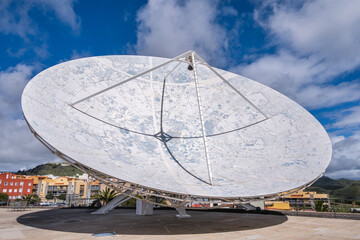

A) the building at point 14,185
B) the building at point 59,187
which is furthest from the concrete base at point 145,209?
the building at point 14,185

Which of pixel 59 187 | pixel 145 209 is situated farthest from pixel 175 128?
pixel 59 187

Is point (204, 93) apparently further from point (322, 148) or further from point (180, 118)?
point (322, 148)

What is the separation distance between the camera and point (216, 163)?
14.5 meters

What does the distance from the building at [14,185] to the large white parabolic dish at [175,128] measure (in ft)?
301

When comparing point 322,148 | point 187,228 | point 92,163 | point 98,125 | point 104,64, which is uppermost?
point 104,64

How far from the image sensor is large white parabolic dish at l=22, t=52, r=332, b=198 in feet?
36.6

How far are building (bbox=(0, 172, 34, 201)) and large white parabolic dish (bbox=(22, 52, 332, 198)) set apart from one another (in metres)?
91.8

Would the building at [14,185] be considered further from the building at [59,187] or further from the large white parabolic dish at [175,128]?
the large white parabolic dish at [175,128]

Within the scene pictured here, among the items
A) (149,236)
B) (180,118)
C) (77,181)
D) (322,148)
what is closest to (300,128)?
(322,148)

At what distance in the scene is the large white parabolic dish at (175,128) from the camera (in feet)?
36.6

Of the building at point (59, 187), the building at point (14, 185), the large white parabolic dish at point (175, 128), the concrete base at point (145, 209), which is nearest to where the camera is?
the large white parabolic dish at point (175, 128)

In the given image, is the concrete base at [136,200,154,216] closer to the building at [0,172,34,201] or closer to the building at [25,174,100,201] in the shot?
the building at [25,174,100,201]

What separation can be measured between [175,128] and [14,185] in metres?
97.8

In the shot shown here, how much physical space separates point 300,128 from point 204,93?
7.78 metres
